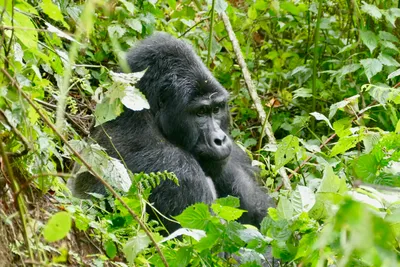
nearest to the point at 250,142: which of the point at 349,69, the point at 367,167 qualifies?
the point at 349,69

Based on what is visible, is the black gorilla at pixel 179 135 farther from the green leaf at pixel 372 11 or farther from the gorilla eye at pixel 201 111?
the green leaf at pixel 372 11

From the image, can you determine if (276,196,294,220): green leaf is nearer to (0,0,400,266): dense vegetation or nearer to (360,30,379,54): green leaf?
(0,0,400,266): dense vegetation

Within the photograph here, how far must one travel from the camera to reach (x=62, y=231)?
135 centimetres

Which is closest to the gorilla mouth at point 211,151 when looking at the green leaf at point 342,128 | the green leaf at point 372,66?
the green leaf at point 342,128

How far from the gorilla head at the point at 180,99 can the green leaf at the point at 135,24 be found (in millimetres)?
A: 548

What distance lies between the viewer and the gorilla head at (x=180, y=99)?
3.98 metres

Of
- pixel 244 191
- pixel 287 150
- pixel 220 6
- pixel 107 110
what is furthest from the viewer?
pixel 220 6

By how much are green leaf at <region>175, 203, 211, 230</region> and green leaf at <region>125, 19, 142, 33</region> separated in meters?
2.59

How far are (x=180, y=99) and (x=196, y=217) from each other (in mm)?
1853

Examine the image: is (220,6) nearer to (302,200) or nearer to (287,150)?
(287,150)

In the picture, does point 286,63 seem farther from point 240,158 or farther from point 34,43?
point 34,43

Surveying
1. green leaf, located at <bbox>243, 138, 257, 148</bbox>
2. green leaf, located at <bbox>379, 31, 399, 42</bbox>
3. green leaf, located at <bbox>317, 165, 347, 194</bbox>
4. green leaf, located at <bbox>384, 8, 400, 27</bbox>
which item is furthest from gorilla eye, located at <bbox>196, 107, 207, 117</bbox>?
green leaf, located at <bbox>317, 165, 347, 194</bbox>

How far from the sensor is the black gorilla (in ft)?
12.2

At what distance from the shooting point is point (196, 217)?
2.21m
